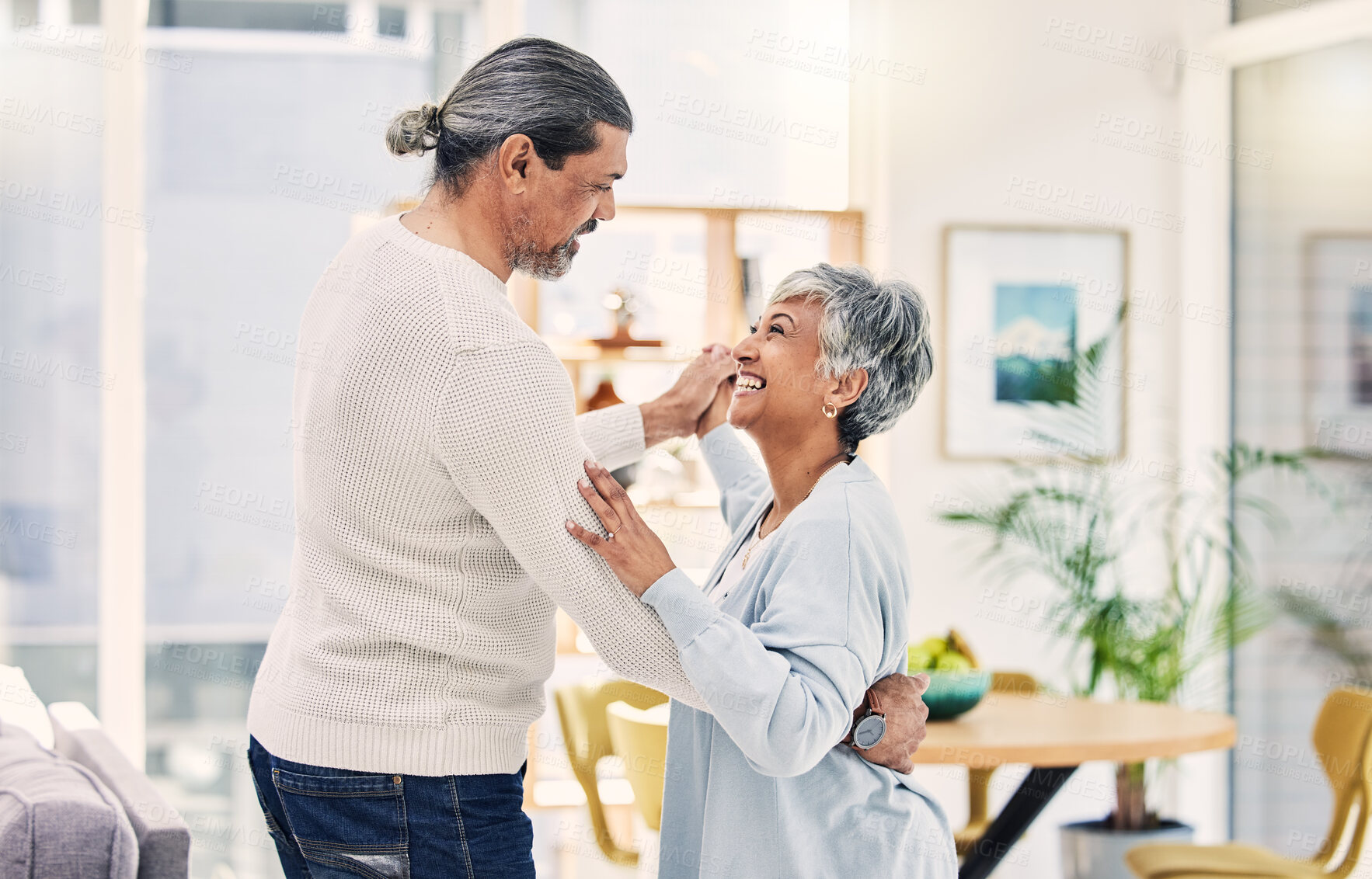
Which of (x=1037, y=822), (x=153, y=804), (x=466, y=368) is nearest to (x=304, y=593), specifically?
(x=466, y=368)

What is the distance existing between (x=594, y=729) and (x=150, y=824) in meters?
1.40

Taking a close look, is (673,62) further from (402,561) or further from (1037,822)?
(402,561)

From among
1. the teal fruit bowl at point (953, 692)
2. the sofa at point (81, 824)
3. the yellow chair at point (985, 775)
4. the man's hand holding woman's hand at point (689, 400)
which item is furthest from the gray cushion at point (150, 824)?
the yellow chair at point (985, 775)

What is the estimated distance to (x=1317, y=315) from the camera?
3.91 metres

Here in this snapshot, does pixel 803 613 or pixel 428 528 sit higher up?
pixel 428 528

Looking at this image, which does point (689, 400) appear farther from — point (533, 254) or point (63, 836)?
point (63, 836)

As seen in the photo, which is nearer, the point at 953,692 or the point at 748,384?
the point at 748,384

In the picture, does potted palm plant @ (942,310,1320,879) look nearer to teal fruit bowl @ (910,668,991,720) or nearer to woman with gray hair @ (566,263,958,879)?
teal fruit bowl @ (910,668,991,720)

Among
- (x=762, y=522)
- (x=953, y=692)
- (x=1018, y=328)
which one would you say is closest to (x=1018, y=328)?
(x=1018, y=328)

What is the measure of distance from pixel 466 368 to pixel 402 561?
0.22m

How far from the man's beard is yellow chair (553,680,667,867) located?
177 centimetres

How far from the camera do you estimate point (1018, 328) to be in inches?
168

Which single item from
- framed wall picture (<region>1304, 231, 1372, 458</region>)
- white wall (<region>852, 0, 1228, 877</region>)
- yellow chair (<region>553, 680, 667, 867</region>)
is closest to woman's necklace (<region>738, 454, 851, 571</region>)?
yellow chair (<region>553, 680, 667, 867</region>)

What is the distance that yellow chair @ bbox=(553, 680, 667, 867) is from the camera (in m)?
2.99
